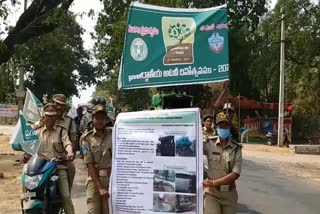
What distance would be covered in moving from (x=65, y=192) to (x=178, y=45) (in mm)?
2095

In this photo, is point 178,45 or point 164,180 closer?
point 164,180

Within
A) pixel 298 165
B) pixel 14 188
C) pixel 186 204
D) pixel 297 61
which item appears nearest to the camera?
pixel 186 204

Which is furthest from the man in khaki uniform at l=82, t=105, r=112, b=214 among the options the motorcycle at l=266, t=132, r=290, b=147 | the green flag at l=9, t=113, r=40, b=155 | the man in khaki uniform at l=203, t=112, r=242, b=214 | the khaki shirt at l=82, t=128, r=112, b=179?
the motorcycle at l=266, t=132, r=290, b=147

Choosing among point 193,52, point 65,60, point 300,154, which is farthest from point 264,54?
point 193,52

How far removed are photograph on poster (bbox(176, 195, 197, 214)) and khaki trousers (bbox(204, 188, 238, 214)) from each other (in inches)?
23.2

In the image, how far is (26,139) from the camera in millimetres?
6629

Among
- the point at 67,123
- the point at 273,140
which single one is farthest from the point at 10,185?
the point at 273,140

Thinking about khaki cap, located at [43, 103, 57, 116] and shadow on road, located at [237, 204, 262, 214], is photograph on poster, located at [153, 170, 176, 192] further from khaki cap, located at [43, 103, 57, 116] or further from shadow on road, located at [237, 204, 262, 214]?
shadow on road, located at [237, 204, 262, 214]

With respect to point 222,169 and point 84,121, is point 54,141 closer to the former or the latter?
point 222,169

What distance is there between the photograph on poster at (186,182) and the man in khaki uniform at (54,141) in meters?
1.77

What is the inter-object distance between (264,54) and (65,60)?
2322cm

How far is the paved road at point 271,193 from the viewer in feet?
29.9

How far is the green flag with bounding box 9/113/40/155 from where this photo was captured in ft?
21.1

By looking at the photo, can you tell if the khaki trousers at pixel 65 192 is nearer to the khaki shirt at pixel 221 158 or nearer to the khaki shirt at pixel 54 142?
the khaki shirt at pixel 54 142
